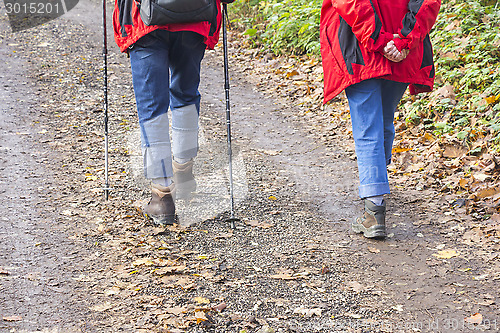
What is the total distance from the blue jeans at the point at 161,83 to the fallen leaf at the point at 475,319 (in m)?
2.30

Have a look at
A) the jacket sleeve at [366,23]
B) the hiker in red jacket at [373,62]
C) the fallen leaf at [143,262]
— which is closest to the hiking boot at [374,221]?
the hiker in red jacket at [373,62]

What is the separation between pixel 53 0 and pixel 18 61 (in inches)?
316

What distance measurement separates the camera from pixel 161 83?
143 inches

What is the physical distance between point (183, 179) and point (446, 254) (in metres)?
2.28

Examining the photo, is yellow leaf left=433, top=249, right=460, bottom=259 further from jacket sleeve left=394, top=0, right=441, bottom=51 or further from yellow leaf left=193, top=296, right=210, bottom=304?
yellow leaf left=193, top=296, right=210, bottom=304

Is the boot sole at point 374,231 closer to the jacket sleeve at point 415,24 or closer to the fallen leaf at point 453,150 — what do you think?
the jacket sleeve at point 415,24

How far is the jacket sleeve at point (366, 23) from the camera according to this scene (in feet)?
11.1

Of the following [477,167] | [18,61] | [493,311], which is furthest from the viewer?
[18,61]

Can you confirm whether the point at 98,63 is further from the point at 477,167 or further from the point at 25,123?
the point at 477,167

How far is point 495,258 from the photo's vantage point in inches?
134

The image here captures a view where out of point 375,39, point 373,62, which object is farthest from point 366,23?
point 373,62

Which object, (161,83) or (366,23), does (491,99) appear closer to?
(366,23)

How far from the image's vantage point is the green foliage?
878cm

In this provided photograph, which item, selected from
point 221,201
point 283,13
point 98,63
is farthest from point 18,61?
point 221,201
